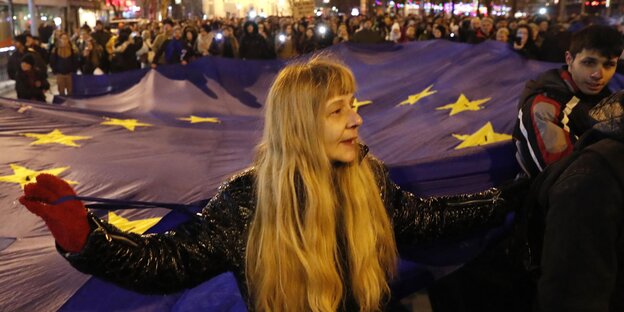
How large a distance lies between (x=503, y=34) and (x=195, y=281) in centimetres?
932

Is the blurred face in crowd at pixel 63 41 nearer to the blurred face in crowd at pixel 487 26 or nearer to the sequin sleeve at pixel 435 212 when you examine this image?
the blurred face in crowd at pixel 487 26

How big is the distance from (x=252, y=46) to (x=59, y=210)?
1229 centimetres

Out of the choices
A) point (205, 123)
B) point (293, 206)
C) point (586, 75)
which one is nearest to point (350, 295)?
point (293, 206)

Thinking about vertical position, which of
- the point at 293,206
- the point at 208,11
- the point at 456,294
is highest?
the point at 208,11

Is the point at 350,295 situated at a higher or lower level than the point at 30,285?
higher

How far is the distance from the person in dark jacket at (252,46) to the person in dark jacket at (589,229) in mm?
11993

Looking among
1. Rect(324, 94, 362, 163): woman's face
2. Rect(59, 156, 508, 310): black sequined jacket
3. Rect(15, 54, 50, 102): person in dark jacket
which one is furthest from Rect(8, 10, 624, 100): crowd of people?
Rect(324, 94, 362, 163): woman's face

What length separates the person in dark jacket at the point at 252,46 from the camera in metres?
13.3

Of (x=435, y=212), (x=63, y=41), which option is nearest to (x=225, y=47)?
(x=63, y=41)

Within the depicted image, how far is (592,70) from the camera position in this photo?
100 inches

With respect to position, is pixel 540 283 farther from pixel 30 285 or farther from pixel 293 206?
pixel 30 285

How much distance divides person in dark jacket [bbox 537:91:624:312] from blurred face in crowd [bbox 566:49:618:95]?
95 centimetres

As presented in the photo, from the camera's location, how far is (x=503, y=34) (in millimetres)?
9961

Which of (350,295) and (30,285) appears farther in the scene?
(30,285)
